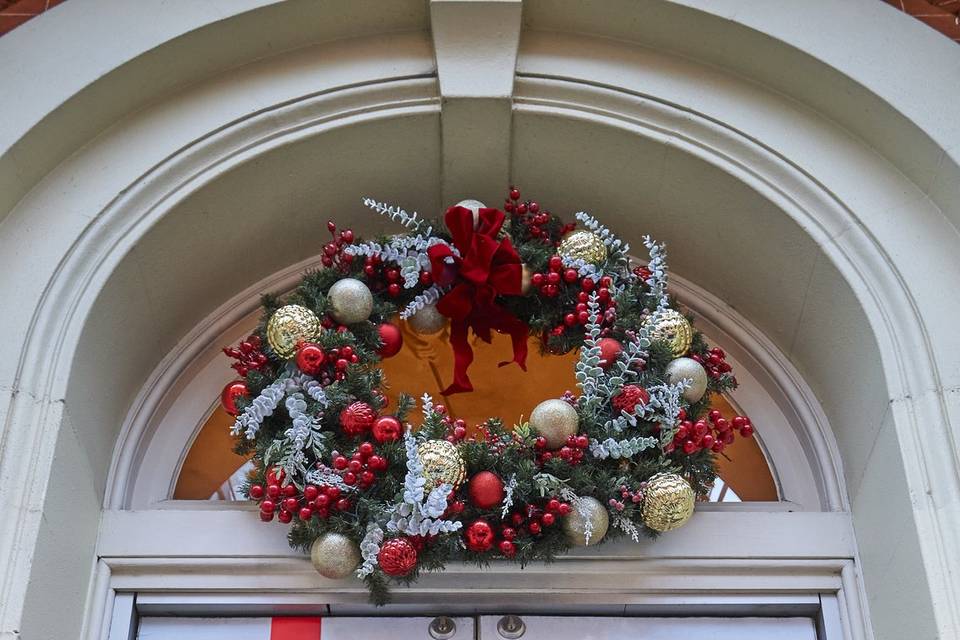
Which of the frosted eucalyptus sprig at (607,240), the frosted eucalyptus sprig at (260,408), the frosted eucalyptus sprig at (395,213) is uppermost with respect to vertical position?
the frosted eucalyptus sprig at (395,213)

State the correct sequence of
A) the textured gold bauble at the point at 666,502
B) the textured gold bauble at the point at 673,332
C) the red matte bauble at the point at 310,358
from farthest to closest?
1. the textured gold bauble at the point at 673,332
2. the red matte bauble at the point at 310,358
3. the textured gold bauble at the point at 666,502

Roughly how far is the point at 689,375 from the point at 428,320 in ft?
2.37

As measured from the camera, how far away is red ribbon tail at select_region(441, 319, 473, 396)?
3.28 m

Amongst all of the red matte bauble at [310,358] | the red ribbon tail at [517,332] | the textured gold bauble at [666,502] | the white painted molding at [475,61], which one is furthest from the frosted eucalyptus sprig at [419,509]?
the white painted molding at [475,61]

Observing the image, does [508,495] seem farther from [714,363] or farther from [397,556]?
[714,363]

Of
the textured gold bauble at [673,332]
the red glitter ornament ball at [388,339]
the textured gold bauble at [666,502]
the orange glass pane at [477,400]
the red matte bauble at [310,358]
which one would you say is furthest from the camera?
the orange glass pane at [477,400]

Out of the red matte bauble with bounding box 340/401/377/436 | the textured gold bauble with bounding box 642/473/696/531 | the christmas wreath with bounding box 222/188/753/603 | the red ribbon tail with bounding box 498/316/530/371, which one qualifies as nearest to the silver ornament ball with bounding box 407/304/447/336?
the christmas wreath with bounding box 222/188/753/603

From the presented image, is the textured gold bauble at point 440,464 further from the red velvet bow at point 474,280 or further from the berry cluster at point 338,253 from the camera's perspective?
the berry cluster at point 338,253

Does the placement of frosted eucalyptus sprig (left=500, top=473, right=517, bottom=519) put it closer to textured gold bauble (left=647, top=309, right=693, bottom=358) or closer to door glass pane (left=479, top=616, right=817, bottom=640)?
door glass pane (left=479, top=616, right=817, bottom=640)

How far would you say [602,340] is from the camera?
10.2ft

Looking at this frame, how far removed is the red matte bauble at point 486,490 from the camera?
9.45ft

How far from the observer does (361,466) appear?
2.90 m

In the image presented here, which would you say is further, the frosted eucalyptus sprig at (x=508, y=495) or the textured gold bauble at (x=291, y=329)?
the textured gold bauble at (x=291, y=329)

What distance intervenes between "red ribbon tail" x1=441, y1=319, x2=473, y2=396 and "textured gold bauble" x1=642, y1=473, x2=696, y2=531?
0.60 meters
